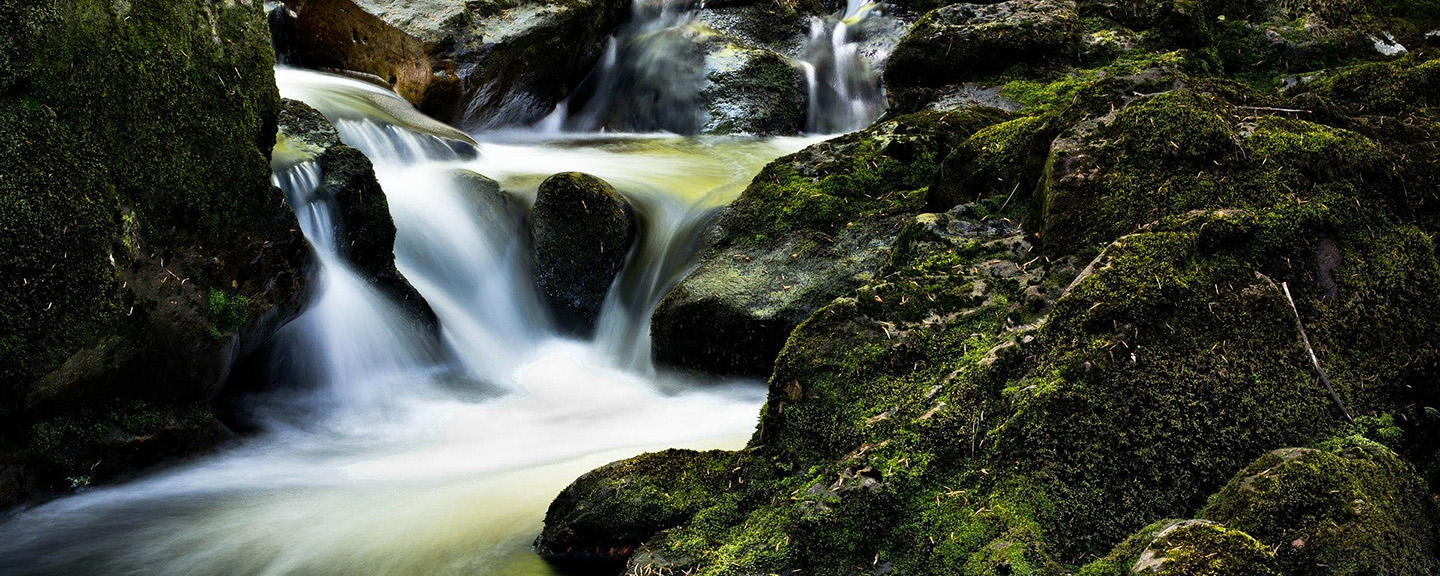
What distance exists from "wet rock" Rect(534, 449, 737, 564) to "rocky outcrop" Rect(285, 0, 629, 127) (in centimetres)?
860

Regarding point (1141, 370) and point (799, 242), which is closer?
point (1141, 370)

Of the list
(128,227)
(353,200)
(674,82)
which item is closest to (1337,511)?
(128,227)

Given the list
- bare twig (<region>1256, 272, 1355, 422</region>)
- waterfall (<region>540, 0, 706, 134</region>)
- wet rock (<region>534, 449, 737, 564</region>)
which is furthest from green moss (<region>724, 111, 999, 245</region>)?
waterfall (<region>540, 0, 706, 134</region>)

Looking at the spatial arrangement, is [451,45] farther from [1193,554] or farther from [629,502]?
[1193,554]

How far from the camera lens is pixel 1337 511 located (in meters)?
2.31

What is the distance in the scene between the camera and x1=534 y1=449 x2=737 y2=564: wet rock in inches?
140

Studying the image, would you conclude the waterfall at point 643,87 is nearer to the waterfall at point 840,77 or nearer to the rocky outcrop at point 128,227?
the waterfall at point 840,77

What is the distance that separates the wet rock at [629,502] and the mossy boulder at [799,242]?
2.32 metres

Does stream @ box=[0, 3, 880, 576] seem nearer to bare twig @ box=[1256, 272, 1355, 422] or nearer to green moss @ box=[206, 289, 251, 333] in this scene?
green moss @ box=[206, 289, 251, 333]

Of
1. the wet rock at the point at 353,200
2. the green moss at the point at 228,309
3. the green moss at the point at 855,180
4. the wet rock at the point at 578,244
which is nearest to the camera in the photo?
the green moss at the point at 228,309

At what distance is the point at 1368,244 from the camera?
314 cm

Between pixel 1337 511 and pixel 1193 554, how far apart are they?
413 mm

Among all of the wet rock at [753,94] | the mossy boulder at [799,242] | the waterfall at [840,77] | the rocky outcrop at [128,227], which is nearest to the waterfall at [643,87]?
the wet rock at [753,94]

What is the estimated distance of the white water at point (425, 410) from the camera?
13.9 feet
